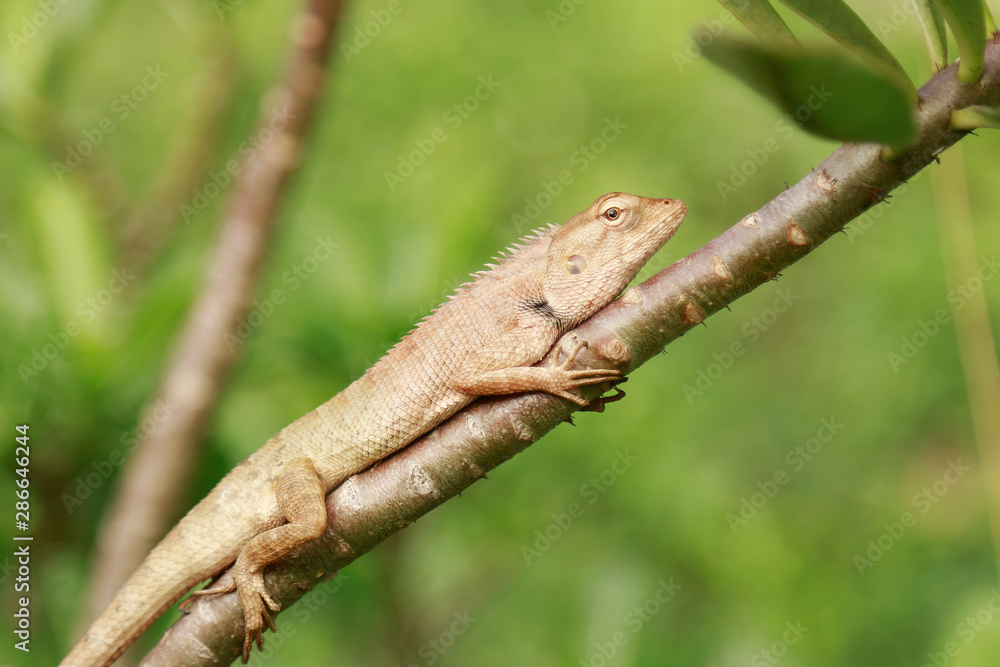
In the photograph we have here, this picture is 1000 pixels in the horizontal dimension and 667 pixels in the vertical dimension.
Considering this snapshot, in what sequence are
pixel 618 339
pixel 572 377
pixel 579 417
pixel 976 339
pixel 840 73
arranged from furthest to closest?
pixel 579 417
pixel 976 339
pixel 572 377
pixel 618 339
pixel 840 73

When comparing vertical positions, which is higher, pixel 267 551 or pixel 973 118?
pixel 267 551

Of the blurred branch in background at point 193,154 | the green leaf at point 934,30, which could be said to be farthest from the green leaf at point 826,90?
the blurred branch in background at point 193,154

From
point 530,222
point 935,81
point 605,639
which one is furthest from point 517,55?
point 935,81

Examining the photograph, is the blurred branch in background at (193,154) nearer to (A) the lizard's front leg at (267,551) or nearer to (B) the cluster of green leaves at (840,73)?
(A) the lizard's front leg at (267,551)

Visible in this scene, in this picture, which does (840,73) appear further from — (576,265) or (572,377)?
(576,265)

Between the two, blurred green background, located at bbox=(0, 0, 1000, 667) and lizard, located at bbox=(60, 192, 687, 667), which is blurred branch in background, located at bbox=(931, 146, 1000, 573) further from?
lizard, located at bbox=(60, 192, 687, 667)

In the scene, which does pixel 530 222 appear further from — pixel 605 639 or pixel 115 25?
pixel 115 25

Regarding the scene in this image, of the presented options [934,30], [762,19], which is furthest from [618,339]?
[934,30]
